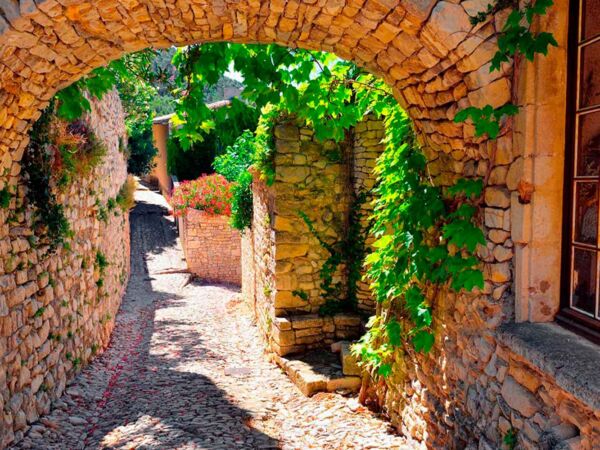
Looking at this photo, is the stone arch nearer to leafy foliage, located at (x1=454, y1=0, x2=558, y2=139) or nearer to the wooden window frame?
leafy foliage, located at (x1=454, y1=0, x2=558, y2=139)

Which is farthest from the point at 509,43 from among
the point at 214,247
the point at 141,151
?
the point at 141,151

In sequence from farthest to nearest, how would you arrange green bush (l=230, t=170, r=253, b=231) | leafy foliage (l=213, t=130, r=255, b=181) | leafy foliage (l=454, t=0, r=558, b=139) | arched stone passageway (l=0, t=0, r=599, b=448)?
leafy foliage (l=213, t=130, r=255, b=181) < green bush (l=230, t=170, r=253, b=231) < arched stone passageway (l=0, t=0, r=599, b=448) < leafy foliage (l=454, t=0, r=558, b=139)

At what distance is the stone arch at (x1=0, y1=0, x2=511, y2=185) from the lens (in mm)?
2572

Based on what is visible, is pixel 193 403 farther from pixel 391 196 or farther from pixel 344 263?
pixel 391 196

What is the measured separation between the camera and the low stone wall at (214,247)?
14312mm

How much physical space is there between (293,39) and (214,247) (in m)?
11.6

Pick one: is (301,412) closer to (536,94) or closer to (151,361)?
(151,361)

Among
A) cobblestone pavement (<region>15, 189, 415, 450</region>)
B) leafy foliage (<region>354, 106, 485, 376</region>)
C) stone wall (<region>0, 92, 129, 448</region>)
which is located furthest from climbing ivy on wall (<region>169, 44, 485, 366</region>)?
stone wall (<region>0, 92, 129, 448</region>)

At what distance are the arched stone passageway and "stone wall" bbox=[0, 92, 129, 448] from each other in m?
0.99

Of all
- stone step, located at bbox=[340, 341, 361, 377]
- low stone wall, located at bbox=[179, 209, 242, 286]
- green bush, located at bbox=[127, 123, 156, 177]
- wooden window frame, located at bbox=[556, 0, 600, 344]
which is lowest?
stone step, located at bbox=[340, 341, 361, 377]

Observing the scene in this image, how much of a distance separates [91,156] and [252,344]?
154 inches

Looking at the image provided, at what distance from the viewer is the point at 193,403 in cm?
510

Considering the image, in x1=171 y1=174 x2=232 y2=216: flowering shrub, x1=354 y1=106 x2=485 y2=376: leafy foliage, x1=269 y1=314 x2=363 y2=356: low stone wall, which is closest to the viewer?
x1=354 y1=106 x2=485 y2=376: leafy foliage

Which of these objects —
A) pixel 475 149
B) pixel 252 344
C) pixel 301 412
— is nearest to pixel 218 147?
pixel 252 344
